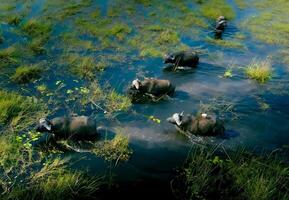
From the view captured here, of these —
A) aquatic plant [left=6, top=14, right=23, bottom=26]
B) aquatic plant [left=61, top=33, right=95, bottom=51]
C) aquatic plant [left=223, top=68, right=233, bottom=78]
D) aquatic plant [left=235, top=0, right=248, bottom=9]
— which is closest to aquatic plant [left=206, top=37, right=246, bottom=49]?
aquatic plant [left=223, top=68, right=233, bottom=78]

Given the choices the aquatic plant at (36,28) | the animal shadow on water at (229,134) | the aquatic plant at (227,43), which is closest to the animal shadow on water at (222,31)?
the aquatic plant at (227,43)

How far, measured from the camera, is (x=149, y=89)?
1338 cm

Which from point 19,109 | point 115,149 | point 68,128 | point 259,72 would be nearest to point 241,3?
point 259,72

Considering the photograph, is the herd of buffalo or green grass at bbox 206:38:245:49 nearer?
the herd of buffalo

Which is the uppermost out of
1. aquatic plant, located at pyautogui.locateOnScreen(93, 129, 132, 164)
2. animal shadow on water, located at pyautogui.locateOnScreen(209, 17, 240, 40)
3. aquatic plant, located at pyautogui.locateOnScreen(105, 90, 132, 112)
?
animal shadow on water, located at pyautogui.locateOnScreen(209, 17, 240, 40)

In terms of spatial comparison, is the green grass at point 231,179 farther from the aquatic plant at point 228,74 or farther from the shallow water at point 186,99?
the aquatic plant at point 228,74

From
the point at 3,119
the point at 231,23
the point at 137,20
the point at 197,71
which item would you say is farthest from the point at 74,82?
the point at 231,23

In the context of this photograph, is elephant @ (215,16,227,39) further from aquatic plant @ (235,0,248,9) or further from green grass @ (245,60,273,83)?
green grass @ (245,60,273,83)

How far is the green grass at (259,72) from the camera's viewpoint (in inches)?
588

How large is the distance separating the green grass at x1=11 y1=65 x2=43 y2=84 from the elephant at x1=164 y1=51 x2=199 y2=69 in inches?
174

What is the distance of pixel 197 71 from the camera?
1568 centimetres

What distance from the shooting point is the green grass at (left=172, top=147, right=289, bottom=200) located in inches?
374

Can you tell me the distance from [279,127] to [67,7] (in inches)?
444

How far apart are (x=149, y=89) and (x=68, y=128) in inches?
129
